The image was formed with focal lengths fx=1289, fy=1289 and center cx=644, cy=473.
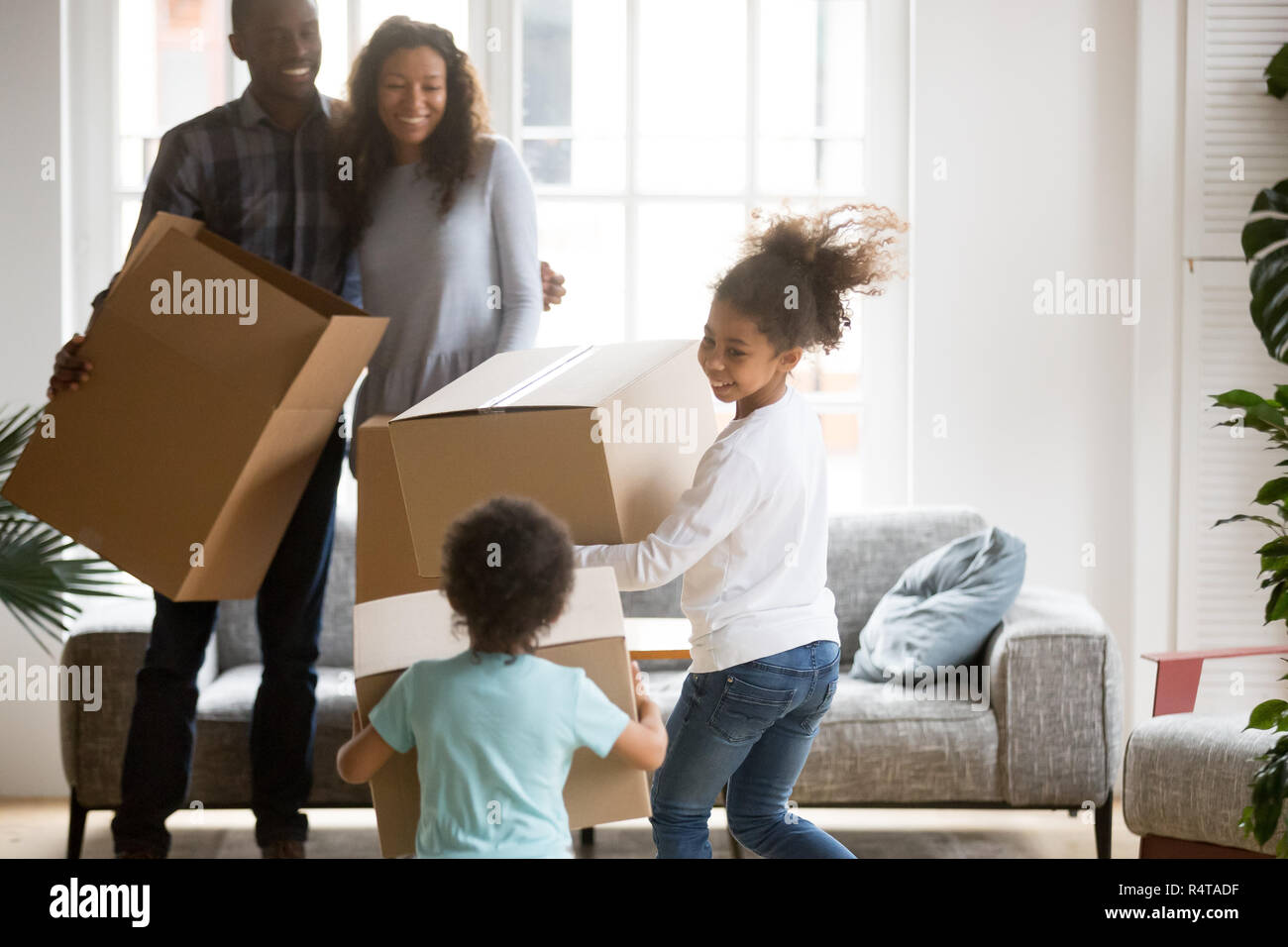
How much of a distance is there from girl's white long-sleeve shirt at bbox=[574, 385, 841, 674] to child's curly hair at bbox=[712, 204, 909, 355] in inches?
3.7

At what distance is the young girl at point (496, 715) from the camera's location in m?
1.34

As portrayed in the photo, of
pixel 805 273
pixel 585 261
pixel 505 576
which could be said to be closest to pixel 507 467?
pixel 505 576

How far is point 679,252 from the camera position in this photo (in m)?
3.21

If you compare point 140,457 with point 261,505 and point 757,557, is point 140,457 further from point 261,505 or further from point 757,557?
point 757,557

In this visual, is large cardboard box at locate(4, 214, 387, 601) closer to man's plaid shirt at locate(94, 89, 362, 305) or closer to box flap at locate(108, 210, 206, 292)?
box flap at locate(108, 210, 206, 292)

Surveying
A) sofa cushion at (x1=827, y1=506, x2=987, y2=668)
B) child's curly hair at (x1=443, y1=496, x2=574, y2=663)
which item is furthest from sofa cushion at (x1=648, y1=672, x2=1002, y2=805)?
child's curly hair at (x1=443, y1=496, x2=574, y2=663)

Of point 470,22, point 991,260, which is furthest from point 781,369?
point 470,22

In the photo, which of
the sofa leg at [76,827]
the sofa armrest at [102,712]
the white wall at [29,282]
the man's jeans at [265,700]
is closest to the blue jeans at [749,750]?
the man's jeans at [265,700]

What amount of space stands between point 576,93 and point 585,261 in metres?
0.41

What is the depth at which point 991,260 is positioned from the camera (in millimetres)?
3107

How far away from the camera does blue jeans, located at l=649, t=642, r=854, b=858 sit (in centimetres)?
157
